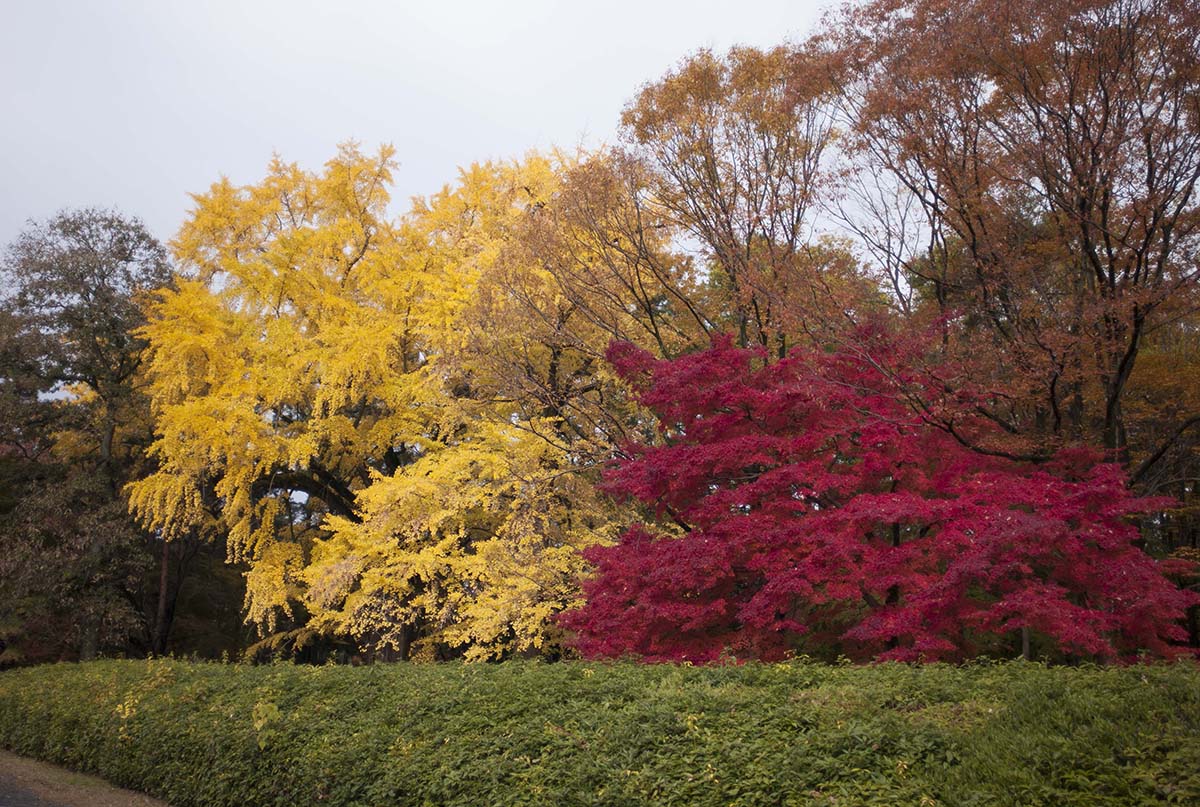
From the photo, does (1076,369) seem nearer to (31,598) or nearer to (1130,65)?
(1130,65)

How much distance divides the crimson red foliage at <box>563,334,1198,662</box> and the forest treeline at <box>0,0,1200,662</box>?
43 millimetres

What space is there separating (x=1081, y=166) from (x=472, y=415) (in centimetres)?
865

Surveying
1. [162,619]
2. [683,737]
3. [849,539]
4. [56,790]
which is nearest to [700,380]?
[849,539]

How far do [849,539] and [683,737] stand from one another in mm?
2527

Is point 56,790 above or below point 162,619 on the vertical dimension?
below

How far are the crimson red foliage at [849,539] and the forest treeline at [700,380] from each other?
0.14 ft

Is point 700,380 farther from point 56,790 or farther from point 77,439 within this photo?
point 77,439

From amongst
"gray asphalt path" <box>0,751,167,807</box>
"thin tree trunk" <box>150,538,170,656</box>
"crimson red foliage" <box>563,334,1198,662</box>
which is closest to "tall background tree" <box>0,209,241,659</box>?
"thin tree trunk" <box>150,538,170,656</box>

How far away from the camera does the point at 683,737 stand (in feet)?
16.4

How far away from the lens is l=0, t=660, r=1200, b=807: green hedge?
3896 millimetres

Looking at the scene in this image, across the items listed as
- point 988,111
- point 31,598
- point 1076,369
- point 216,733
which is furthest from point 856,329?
point 31,598

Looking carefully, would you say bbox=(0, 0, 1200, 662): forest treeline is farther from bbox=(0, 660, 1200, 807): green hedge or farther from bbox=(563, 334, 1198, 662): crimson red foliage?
bbox=(0, 660, 1200, 807): green hedge

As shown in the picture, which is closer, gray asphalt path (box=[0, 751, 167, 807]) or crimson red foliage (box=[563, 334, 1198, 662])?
crimson red foliage (box=[563, 334, 1198, 662])

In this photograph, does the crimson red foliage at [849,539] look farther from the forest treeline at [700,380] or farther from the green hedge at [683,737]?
the green hedge at [683,737]
